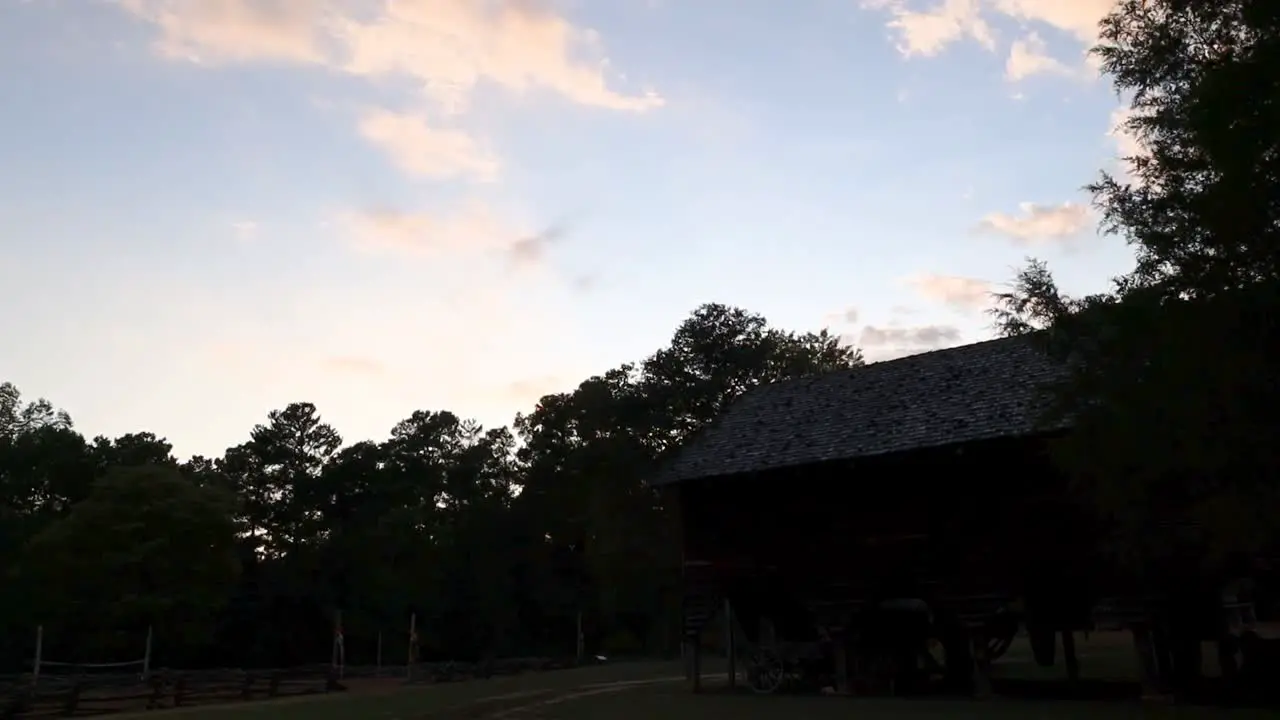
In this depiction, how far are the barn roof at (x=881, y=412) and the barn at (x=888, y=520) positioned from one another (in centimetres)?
5

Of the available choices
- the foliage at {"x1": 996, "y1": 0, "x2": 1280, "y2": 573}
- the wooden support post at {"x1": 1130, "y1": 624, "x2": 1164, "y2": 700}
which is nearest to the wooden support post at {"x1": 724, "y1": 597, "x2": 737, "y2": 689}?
the wooden support post at {"x1": 1130, "y1": 624, "x2": 1164, "y2": 700}

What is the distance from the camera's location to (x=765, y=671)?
26.2 m

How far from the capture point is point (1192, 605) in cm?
2033

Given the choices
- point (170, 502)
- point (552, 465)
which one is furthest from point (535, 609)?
point (170, 502)

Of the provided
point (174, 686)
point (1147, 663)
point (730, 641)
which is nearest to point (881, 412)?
point (730, 641)

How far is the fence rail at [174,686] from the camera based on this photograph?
23.6 metres

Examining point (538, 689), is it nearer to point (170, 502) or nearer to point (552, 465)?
point (170, 502)

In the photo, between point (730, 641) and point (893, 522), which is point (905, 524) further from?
point (730, 641)

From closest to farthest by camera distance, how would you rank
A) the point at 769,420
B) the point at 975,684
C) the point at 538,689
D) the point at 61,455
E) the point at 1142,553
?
the point at 1142,553 < the point at 975,684 < the point at 769,420 < the point at 538,689 < the point at 61,455

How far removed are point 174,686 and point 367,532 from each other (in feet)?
94.3

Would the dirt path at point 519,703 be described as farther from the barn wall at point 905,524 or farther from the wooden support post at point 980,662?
the wooden support post at point 980,662

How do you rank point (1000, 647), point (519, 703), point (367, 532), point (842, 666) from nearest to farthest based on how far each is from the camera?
point (842, 666), point (519, 703), point (1000, 647), point (367, 532)

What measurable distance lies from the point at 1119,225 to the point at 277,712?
20.0 meters

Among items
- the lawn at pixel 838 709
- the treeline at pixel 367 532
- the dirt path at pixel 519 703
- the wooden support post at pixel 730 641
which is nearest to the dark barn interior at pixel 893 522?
the wooden support post at pixel 730 641
